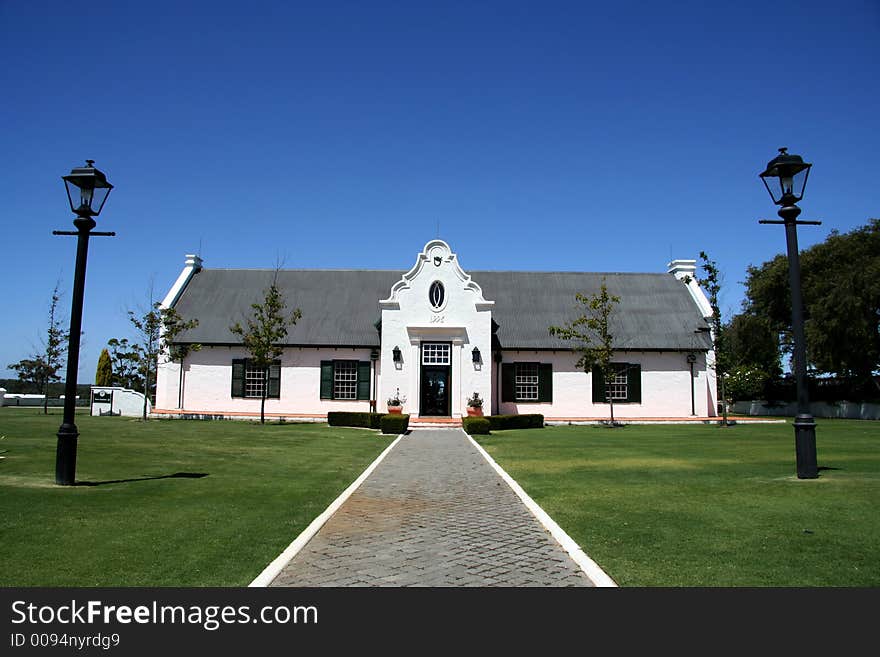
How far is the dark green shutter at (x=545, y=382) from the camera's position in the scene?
31.5 m

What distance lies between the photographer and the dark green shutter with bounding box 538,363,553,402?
103 ft

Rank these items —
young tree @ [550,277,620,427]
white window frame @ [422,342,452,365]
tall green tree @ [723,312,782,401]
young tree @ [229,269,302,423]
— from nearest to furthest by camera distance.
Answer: young tree @ [229,269,302,423]
young tree @ [550,277,620,427]
white window frame @ [422,342,452,365]
tall green tree @ [723,312,782,401]

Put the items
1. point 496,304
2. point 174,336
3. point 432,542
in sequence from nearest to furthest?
1. point 432,542
2. point 174,336
3. point 496,304

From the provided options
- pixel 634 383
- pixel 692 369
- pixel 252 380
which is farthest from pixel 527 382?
pixel 252 380

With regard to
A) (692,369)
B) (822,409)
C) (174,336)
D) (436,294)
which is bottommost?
(822,409)

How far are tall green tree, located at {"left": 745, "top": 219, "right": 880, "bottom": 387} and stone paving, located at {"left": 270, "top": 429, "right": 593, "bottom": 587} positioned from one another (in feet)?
104

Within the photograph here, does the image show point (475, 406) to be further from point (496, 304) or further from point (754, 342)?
point (754, 342)

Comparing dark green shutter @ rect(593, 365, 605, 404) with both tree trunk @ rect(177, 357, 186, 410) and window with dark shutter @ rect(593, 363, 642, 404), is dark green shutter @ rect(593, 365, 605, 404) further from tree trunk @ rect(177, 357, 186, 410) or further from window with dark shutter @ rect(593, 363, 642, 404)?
tree trunk @ rect(177, 357, 186, 410)

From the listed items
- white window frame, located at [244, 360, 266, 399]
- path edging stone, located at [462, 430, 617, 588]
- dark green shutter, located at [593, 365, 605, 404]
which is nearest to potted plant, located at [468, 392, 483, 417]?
dark green shutter, located at [593, 365, 605, 404]

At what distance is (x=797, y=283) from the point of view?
441 inches

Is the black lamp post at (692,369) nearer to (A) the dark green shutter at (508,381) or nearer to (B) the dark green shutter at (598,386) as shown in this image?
(B) the dark green shutter at (598,386)

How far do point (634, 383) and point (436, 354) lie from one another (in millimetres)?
9793

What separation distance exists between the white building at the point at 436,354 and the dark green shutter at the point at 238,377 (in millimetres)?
48
